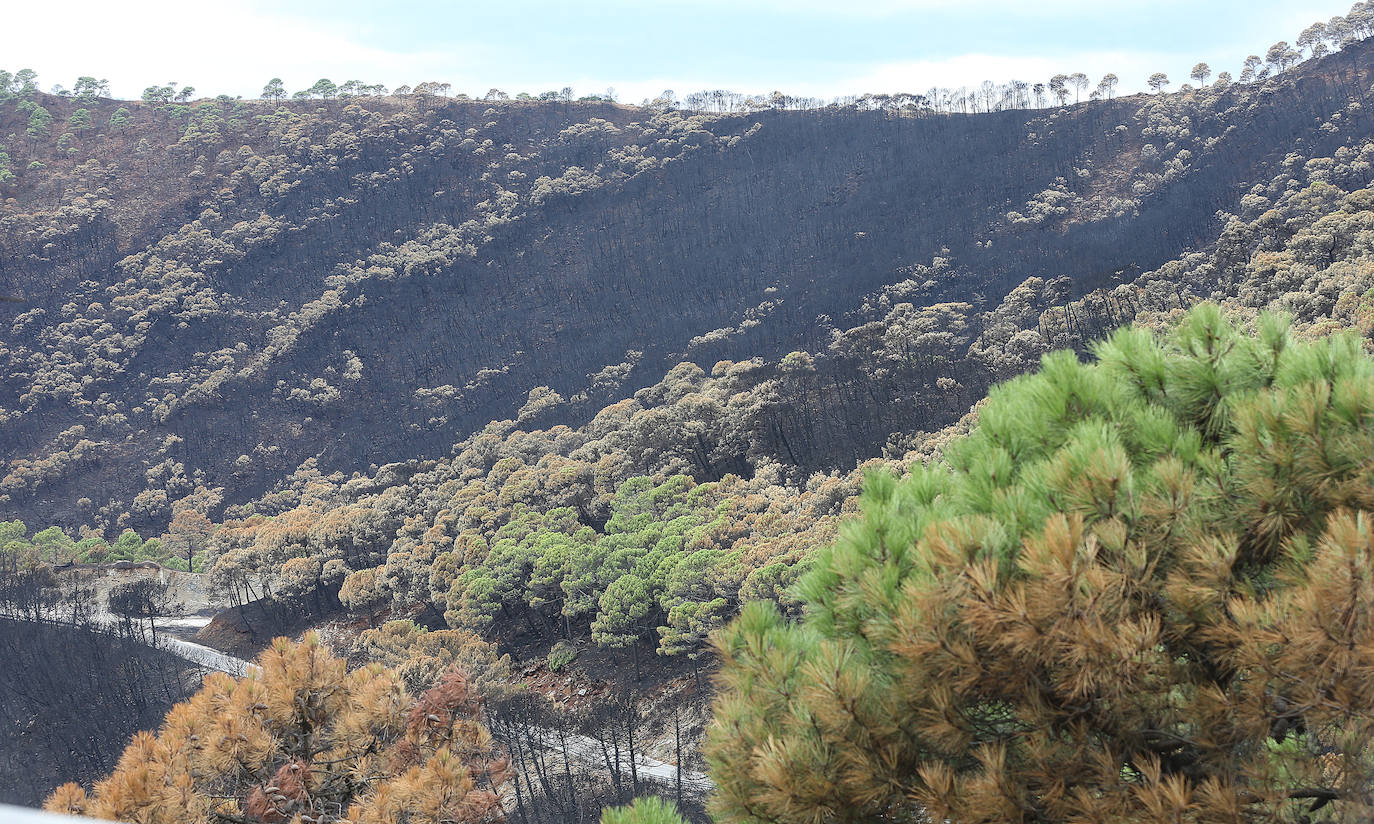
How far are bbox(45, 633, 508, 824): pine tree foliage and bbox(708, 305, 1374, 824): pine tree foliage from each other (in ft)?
8.74

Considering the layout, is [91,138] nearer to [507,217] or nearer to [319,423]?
[507,217]

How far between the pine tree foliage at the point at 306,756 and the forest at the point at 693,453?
0.03 m

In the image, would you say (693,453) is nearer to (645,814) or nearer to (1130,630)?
(645,814)

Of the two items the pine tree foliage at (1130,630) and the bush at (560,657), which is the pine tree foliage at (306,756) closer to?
the pine tree foliage at (1130,630)

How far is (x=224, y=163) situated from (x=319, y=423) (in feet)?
103

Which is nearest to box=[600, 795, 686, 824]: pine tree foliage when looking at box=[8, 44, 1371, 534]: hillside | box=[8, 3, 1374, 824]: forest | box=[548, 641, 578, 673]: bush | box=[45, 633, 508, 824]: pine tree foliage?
box=[8, 3, 1374, 824]: forest

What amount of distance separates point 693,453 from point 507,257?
125 ft

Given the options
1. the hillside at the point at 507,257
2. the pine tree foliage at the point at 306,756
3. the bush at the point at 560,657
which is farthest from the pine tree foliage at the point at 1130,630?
the hillside at the point at 507,257

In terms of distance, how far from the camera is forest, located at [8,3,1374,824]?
271 centimetres

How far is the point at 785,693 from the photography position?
328 centimetres

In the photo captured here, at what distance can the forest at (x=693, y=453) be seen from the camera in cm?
271

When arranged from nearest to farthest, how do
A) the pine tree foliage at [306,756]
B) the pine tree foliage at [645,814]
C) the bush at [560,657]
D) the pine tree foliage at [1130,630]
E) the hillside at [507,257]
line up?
the pine tree foliage at [1130,630] → the pine tree foliage at [645,814] → the pine tree foliage at [306,756] → the bush at [560,657] → the hillside at [507,257]

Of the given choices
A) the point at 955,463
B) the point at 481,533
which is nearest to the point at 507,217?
the point at 481,533

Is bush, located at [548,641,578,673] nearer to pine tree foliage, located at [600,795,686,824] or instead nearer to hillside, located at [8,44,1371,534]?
hillside, located at [8,44,1371,534]
